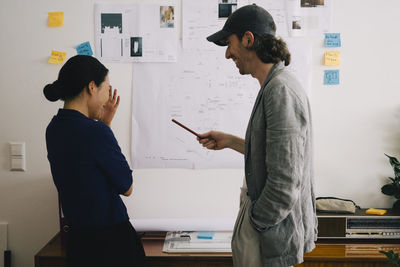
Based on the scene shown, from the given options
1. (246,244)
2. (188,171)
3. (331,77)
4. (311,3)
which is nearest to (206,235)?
(188,171)

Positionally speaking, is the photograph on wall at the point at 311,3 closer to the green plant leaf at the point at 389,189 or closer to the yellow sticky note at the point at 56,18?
the green plant leaf at the point at 389,189

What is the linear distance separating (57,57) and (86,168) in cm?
102

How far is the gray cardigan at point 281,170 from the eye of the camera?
1.00 metres

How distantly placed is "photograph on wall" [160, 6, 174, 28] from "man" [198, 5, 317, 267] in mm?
777

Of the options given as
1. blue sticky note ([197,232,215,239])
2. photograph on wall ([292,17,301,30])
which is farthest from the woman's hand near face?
photograph on wall ([292,17,301,30])

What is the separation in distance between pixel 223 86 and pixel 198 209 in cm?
72

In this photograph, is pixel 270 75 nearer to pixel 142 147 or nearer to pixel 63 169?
pixel 63 169

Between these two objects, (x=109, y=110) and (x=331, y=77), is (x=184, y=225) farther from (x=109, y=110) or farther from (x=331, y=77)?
(x=331, y=77)

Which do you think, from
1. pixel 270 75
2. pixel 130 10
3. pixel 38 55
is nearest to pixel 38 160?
pixel 38 55

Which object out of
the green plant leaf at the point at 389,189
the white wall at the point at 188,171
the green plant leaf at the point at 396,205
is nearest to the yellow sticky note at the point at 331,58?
the white wall at the point at 188,171

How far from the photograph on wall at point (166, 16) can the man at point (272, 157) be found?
777 millimetres

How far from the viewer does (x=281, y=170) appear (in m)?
1.00

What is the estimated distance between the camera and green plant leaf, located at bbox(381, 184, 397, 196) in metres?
1.89

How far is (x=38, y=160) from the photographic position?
6.50 feet
